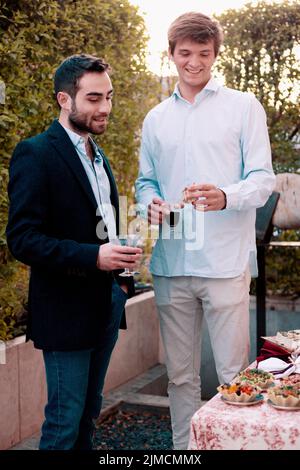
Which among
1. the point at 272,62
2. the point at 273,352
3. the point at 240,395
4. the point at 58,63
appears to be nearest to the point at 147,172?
the point at 273,352

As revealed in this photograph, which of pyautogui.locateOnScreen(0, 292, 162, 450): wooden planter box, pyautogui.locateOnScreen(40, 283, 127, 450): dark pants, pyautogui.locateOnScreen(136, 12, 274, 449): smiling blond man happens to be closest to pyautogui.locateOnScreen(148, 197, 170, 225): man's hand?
pyautogui.locateOnScreen(136, 12, 274, 449): smiling blond man

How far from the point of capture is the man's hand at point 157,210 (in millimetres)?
3156

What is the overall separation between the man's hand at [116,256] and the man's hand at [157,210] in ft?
1.83

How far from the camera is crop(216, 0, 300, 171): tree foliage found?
23.3 ft

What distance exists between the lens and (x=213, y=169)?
322 cm

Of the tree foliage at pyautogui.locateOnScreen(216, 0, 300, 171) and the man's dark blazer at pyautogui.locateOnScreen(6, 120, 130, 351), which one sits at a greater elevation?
the tree foliage at pyautogui.locateOnScreen(216, 0, 300, 171)

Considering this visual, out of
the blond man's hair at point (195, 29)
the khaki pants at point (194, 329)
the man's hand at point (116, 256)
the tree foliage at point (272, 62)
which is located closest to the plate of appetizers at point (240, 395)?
the man's hand at point (116, 256)

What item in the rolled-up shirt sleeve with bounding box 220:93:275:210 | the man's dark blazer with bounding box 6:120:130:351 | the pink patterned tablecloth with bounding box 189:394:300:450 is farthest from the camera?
the rolled-up shirt sleeve with bounding box 220:93:275:210

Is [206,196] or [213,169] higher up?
[213,169]

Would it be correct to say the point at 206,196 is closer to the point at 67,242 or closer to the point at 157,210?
the point at 157,210

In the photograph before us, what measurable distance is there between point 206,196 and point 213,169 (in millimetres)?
305

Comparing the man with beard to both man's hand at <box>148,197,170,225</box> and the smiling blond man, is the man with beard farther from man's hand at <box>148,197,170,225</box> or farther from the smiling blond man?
the smiling blond man

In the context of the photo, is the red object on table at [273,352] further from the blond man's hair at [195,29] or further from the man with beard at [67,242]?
the blond man's hair at [195,29]

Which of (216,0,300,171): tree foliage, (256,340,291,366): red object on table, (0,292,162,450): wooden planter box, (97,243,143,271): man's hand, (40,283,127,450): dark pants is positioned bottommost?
(0,292,162,450): wooden planter box
